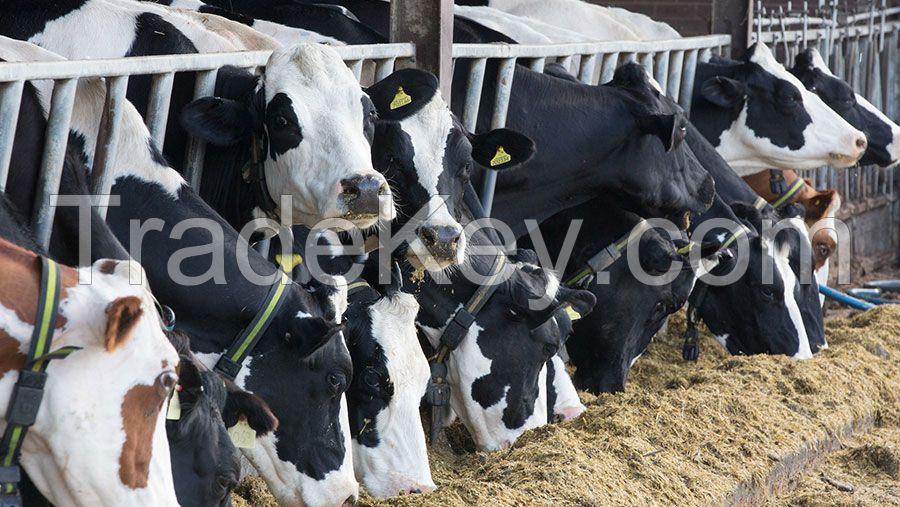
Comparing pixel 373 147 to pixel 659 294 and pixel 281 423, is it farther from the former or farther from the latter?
pixel 659 294

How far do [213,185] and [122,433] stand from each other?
8.07 feet

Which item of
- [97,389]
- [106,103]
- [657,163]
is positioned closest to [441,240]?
[106,103]

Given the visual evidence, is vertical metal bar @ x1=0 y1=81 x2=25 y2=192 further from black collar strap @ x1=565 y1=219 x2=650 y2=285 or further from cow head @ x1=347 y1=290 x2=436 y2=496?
black collar strap @ x1=565 y1=219 x2=650 y2=285

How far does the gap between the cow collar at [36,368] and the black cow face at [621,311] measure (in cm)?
462

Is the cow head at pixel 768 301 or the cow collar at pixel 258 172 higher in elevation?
the cow collar at pixel 258 172

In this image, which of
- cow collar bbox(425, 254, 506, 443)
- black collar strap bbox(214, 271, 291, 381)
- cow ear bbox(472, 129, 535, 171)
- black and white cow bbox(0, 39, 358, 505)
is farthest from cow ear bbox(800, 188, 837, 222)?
black collar strap bbox(214, 271, 291, 381)

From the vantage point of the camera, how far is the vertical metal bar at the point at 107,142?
14.3 ft

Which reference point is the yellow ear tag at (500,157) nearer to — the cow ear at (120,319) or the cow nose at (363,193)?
the cow nose at (363,193)

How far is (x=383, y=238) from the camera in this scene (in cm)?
535

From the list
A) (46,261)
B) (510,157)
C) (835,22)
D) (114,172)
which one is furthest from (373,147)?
(835,22)

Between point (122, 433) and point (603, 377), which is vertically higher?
point (122, 433)

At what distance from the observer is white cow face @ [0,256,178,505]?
273cm

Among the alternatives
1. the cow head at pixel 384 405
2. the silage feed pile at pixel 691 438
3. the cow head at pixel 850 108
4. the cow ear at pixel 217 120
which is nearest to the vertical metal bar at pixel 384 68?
the cow ear at pixel 217 120

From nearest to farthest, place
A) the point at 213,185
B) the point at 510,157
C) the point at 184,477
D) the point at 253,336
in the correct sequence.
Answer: the point at 184,477 < the point at 253,336 < the point at 213,185 < the point at 510,157
